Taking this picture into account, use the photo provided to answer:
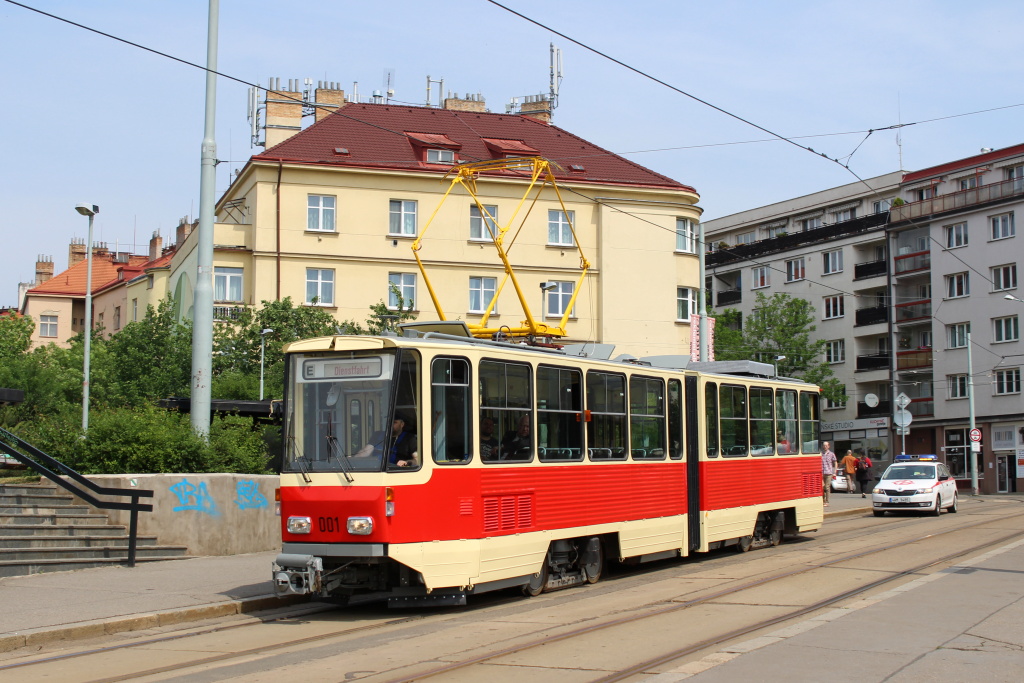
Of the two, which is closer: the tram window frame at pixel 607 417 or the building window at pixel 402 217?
the tram window frame at pixel 607 417

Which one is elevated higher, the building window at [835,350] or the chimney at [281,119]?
the chimney at [281,119]

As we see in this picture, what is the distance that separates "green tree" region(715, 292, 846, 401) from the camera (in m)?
63.7

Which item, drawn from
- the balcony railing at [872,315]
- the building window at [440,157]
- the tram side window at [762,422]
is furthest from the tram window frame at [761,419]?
the balcony railing at [872,315]

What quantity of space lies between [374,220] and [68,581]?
110 feet

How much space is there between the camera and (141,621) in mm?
10828

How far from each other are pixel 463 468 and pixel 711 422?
247 inches

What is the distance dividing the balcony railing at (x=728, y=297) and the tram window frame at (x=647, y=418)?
197 ft

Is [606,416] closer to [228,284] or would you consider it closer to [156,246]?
[228,284]

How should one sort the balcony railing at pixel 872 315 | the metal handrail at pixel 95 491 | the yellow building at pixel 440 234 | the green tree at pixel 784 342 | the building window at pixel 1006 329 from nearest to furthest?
1. the metal handrail at pixel 95 491
2. the yellow building at pixel 440 234
3. the building window at pixel 1006 329
4. the green tree at pixel 784 342
5. the balcony railing at pixel 872 315

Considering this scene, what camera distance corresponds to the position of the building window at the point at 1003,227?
5675 centimetres

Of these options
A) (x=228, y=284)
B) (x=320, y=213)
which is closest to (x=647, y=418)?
(x=320, y=213)

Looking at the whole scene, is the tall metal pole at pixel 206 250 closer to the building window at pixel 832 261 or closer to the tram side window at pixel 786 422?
Result: the tram side window at pixel 786 422

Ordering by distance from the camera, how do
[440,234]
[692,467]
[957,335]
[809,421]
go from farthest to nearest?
[957,335] → [440,234] → [809,421] → [692,467]

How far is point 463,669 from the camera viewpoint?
28.0 ft
